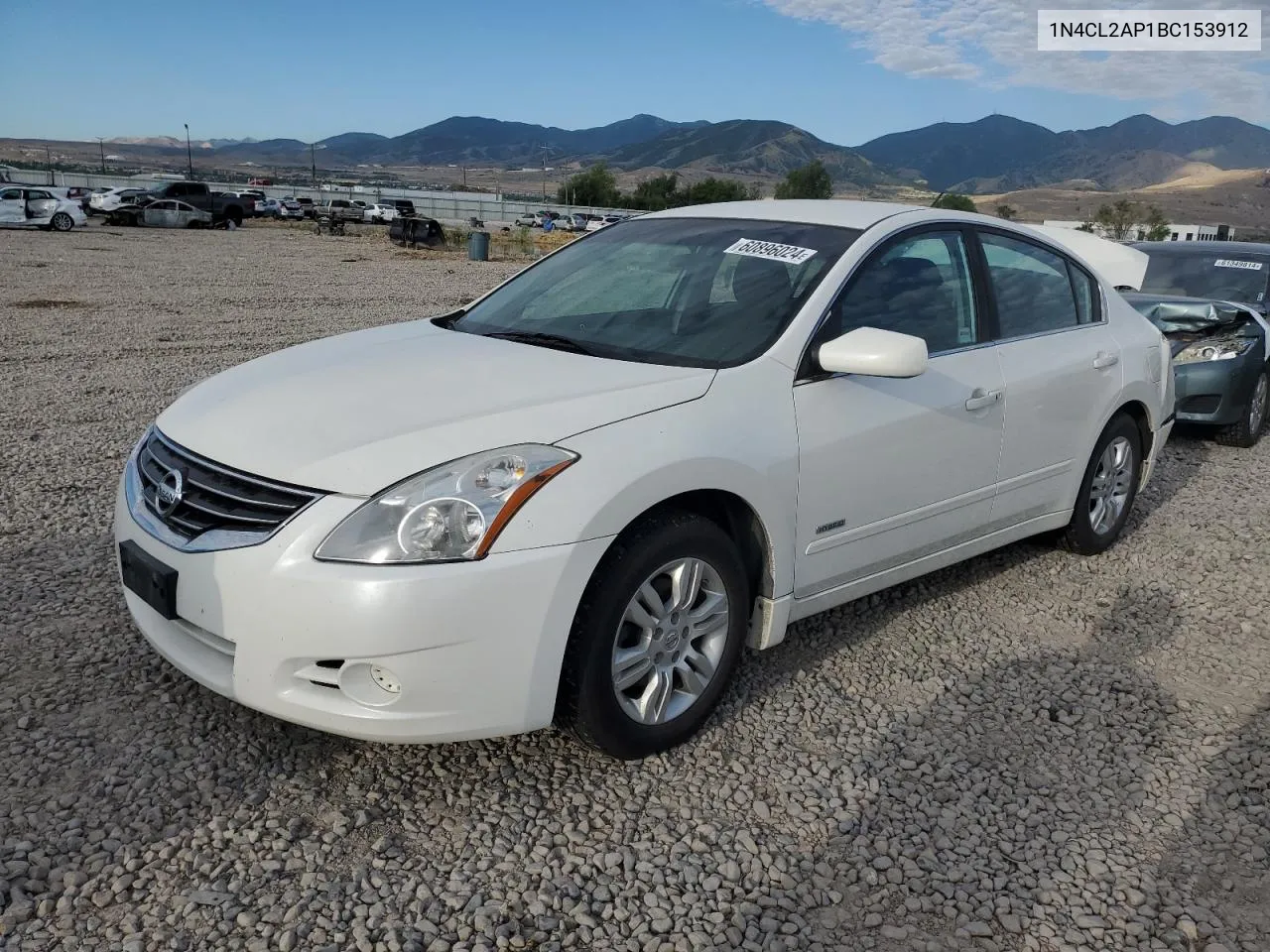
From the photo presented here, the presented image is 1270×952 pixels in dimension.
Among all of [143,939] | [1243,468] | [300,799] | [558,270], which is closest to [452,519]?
[300,799]

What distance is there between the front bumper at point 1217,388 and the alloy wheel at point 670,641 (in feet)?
19.7

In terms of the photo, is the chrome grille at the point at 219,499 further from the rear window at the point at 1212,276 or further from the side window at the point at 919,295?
the rear window at the point at 1212,276

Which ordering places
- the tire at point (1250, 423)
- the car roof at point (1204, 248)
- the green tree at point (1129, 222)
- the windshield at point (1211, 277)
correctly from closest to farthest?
1. the tire at point (1250, 423)
2. the windshield at point (1211, 277)
3. the car roof at point (1204, 248)
4. the green tree at point (1129, 222)

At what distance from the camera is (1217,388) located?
773cm

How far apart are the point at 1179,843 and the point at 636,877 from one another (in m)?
1.54

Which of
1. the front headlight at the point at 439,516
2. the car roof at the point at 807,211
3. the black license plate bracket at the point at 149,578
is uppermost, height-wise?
the car roof at the point at 807,211

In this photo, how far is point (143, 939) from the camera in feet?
7.58

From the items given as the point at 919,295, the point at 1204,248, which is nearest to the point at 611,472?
the point at 919,295

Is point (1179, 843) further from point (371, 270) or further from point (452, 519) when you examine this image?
point (371, 270)

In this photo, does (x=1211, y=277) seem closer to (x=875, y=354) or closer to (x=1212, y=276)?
(x=1212, y=276)

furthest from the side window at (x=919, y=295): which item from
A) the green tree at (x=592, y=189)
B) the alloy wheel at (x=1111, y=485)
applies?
the green tree at (x=592, y=189)

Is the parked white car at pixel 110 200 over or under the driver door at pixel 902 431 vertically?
over

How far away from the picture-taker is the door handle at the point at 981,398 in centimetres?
394

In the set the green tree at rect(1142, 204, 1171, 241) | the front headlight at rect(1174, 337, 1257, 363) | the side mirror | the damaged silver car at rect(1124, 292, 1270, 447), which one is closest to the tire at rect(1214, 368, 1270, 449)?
the damaged silver car at rect(1124, 292, 1270, 447)
